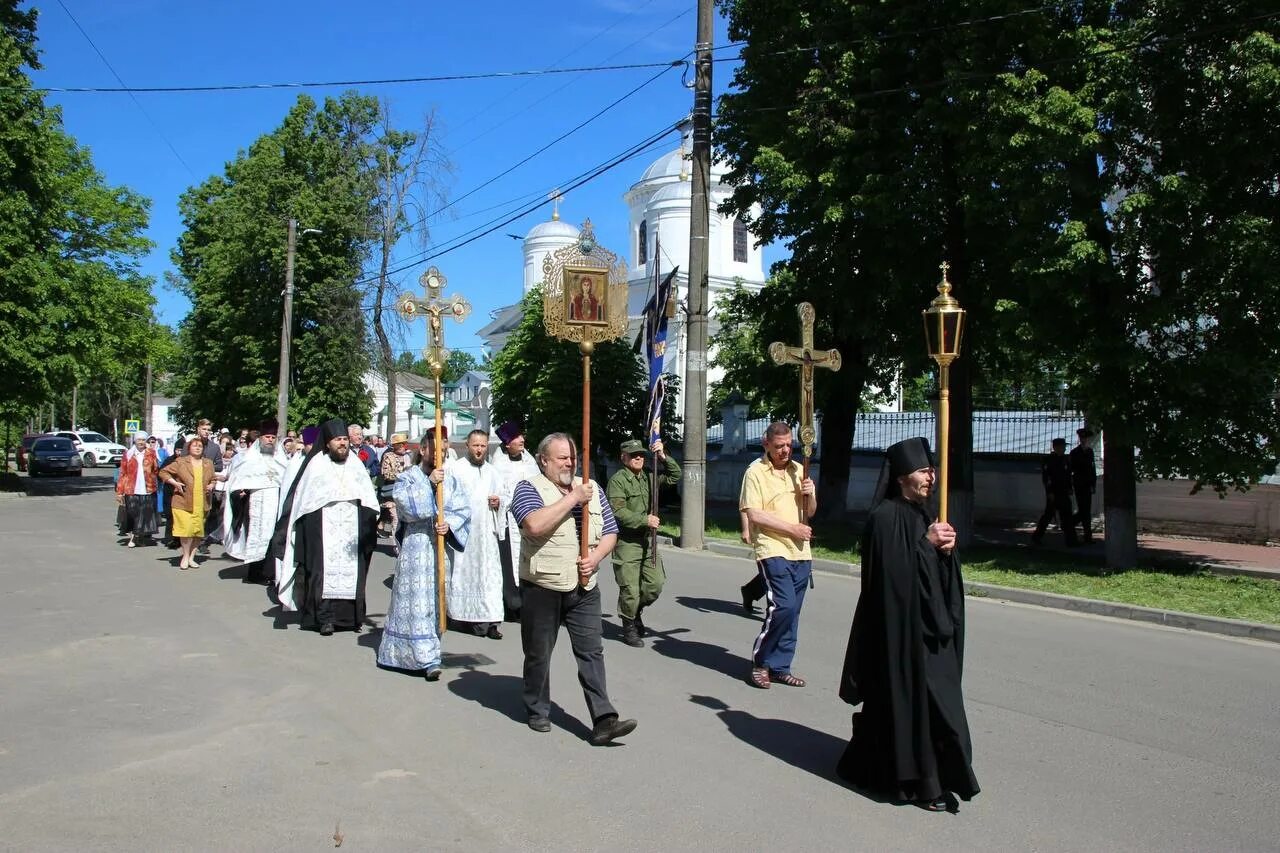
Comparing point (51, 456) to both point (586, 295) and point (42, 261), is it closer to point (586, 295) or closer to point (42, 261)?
point (42, 261)

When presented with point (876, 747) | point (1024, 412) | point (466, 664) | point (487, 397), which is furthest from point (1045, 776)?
point (487, 397)

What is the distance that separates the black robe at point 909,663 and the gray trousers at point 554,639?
4.88ft

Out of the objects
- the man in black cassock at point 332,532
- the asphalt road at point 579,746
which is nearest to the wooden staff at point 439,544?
the asphalt road at point 579,746

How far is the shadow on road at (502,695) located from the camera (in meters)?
6.48

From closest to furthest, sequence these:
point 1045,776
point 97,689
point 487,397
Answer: point 1045,776 < point 97,689 < point 487,397

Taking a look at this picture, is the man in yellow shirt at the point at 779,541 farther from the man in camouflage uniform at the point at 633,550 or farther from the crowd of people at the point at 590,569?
the man in camouflage uniform at the point at 633,550

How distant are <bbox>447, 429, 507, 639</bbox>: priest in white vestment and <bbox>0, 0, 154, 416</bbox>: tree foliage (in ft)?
77.6

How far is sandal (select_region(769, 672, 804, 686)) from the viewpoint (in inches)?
296

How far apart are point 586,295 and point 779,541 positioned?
218 centimetres

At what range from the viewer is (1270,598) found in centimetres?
1155

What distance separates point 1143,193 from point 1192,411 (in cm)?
268

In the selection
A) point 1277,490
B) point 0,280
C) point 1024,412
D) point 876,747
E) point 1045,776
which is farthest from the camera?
point 0,280

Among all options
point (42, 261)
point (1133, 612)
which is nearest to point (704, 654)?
point (1133, 612)

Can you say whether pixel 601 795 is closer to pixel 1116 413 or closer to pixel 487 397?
pixel 1116 413
